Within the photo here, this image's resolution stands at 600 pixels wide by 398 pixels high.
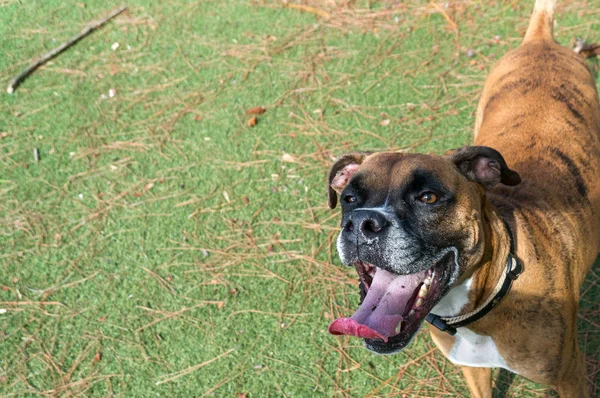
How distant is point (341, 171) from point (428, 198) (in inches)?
32.5

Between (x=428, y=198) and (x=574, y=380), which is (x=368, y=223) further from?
A: (x=574, y=380)

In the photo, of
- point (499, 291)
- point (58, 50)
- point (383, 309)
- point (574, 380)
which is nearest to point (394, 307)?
point (383, 309)

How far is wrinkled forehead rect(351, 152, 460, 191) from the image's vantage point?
117 inches

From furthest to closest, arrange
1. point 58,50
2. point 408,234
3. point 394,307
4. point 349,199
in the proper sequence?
point 58,50
point 349,199
point 394,307
point 408,234

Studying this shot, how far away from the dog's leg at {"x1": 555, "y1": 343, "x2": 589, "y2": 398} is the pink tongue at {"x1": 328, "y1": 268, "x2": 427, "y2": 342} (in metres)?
0.95

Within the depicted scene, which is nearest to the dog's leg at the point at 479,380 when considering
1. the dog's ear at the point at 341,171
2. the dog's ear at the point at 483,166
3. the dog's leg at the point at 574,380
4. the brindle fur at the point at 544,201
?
the brindle fur at the point at 544,201

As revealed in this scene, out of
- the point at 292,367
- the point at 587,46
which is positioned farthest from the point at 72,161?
the point at 587,46

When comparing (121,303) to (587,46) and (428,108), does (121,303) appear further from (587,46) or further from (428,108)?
(587,46)

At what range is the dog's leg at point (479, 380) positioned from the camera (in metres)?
3.67

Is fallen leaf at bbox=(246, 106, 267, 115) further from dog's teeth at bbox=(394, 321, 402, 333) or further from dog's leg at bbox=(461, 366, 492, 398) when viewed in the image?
dog's teeth at bbox=(394, 321, 402, 333)

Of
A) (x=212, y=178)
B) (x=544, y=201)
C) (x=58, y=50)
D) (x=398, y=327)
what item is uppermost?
(x=544, y=201)

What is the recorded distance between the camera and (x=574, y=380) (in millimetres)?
3266

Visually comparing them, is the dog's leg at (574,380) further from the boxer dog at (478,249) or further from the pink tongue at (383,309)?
the pink tongue at (383,309)

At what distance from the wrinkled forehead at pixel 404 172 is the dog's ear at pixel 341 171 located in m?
0.29
